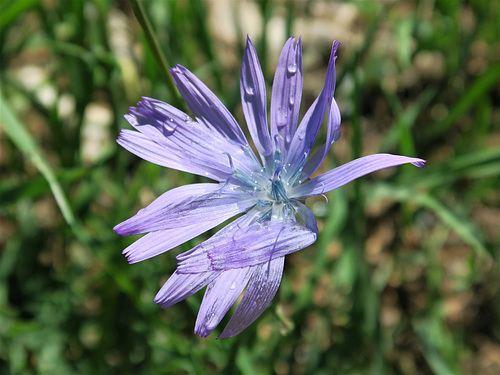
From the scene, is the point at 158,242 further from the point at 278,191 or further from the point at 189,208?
the point at 278,191

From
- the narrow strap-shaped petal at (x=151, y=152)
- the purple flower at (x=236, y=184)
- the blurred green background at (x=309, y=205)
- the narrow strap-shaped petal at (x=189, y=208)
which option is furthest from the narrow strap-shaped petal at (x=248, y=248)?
the blurred green background at (x=309, y=205)

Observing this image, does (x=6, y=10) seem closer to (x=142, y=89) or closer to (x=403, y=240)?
(x=142, y=89)

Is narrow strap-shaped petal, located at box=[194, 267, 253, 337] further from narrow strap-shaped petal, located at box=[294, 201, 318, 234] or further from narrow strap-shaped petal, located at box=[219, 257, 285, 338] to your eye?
narrow strap-shaped petal, located at box=[294, 201, 318, 234]

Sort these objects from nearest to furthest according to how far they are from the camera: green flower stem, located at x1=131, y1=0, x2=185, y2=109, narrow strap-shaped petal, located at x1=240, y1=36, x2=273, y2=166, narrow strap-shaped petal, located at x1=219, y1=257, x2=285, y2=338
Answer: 1. narrow strap-shaped petal, located at x1=219, y1=257, x2=285, y2=338
2. green flower stem, located at x1=131, y1=0, x2=185, y2=109
3. narrow strap-shaped petal, located at x1=240, y1=36, x2=273, y2=166

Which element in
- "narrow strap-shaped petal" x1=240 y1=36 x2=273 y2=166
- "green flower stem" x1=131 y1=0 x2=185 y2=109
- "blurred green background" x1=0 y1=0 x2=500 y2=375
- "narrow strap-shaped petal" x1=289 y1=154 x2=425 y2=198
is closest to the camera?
"narrow strap-shaped petal" x1=289 y1=154 x2=425 y2=198

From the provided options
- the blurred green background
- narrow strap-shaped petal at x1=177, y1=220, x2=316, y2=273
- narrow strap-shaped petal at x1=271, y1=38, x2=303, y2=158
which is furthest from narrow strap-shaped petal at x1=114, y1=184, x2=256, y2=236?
the blurred green background

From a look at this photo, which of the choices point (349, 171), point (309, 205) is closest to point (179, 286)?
point (349, 171)

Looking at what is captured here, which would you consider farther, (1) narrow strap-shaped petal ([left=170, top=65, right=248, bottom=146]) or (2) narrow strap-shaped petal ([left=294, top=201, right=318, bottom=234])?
(1) narrow strap-shaped petal ([left=170, top=65, right=248, bottom=146])

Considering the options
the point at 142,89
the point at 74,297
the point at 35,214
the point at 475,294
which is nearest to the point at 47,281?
the point at 74,297
